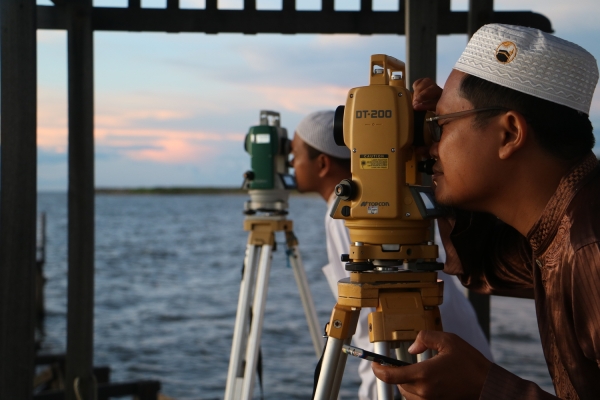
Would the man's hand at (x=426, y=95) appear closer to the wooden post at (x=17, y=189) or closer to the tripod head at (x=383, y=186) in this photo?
the tripod head at (x=383, y=186)

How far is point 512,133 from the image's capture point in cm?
151

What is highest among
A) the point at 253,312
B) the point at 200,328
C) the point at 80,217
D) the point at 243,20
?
the point at 243,20

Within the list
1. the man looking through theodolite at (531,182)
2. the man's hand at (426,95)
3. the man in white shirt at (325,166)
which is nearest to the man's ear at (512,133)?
the man looking through theodolite at (531,182)

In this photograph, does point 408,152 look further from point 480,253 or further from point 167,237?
point 167,237

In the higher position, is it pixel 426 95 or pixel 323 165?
pixel 426 95

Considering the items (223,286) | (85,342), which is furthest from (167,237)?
(85,342)

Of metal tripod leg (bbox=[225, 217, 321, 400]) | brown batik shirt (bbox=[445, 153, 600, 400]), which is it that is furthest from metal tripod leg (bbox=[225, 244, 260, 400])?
brown batik shirt (bbox=[445, 153, 600, 400])

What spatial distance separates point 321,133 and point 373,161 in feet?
5.80

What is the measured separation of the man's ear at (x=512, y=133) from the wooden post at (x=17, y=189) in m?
1.73

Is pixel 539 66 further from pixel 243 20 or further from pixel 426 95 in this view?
pixel 243 20

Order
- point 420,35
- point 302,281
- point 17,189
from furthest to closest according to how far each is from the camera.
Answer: point 302,281, point 420,35, point 17,189

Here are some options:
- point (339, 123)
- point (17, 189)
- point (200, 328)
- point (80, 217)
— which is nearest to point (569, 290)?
point (339, 123)

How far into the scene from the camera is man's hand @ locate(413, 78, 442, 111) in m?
1.85

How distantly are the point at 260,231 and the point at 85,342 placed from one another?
111 centimetres
